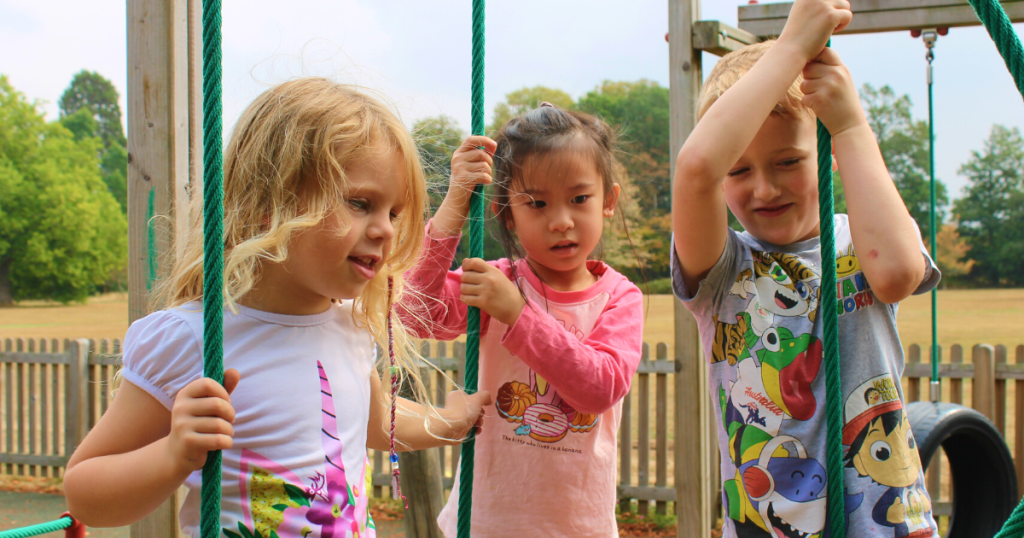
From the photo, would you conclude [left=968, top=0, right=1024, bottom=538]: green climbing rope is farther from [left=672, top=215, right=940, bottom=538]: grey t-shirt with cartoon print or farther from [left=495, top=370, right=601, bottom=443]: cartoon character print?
[left=495, top=370, right=601, bottom=443]: cartoon character print

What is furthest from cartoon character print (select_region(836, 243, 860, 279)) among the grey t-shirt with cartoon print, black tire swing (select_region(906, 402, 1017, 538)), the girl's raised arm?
black tire swing (select_region(906, 402, 1017, 538))

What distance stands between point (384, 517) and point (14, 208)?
27.9 meters

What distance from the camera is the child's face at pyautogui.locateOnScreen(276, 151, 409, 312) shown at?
1.07 m

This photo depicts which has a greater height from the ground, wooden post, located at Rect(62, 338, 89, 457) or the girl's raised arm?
the girl's raised arm

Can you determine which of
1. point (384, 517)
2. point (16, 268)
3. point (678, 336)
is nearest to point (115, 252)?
point (16, 268)

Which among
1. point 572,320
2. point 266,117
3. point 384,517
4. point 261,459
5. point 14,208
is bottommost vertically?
point 384,517

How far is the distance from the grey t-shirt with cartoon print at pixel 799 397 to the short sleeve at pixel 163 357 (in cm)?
88

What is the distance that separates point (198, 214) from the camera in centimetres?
127

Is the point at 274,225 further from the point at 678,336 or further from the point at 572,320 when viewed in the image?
the point at 678,336

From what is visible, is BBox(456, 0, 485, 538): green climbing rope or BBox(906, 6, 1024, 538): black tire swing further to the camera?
BBox(906, 6, 1024, 538): black tire swing

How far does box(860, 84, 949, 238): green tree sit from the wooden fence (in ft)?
53.7

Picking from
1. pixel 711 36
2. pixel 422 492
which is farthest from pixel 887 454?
pixel 422 492

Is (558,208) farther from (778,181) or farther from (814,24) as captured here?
(814,24)

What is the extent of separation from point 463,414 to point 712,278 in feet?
1.82
